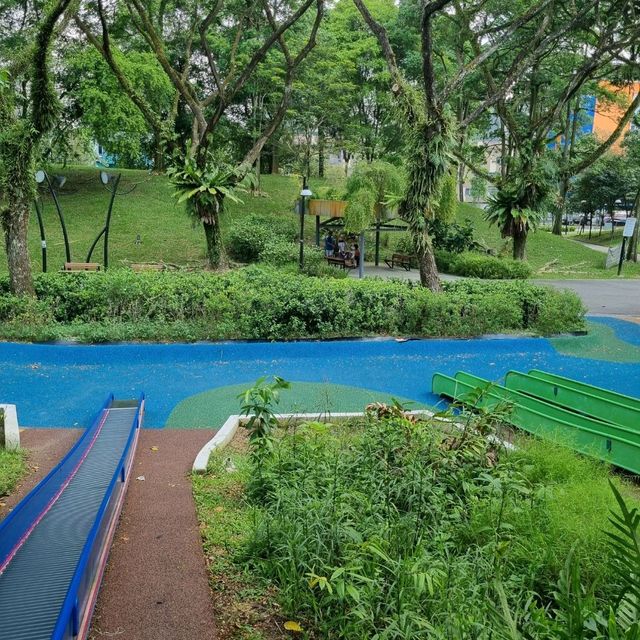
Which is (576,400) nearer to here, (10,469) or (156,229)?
(10,469)

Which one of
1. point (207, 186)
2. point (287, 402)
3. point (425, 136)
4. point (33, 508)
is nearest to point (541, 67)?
point (425, 136)

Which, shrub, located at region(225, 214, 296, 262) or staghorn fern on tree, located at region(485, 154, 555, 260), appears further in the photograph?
shrub, located at region(225, 214, 296, 262)

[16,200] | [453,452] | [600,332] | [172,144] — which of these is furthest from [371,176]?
[453,452]

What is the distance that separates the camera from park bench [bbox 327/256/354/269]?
70.5 feet

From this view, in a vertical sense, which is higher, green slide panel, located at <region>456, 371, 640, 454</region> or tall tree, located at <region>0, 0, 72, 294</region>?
tall tree, located at <region>0, 0, 72, 294</region>

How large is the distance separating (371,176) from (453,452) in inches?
705

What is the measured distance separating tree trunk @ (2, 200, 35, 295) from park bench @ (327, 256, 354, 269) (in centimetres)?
1102

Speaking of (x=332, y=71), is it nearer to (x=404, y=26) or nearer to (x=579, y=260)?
(x=404, y=26)

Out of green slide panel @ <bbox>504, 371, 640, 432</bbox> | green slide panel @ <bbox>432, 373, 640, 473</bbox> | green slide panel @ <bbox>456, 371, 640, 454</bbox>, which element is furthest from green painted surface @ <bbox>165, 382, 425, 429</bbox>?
green slide panel @ <bbox>504, 371, 640, 432</bbox>

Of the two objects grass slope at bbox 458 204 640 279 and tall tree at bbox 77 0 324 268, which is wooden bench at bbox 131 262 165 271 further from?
grass slope at bbox 458 204 640 279

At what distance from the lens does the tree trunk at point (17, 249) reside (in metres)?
12.0

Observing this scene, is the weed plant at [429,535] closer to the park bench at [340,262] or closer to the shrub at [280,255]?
the shrub at [280,255]

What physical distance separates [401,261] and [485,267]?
3498 millimetres

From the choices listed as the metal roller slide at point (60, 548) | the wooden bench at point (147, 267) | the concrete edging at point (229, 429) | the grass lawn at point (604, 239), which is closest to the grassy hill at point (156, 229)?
the wooden bench at point (147, 267)
